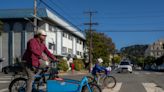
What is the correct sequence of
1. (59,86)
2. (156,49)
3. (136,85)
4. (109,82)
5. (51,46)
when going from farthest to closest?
1. (156,49)
2. (51,46)
3. (136,85)
4. (109,82)
5. (59,86)

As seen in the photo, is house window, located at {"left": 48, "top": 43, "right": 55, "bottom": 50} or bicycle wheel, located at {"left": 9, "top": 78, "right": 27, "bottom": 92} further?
house window, located at {"left": 48, "top": 43, "right": 55, "bottom": 50}

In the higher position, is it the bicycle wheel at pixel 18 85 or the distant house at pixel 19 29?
the distant house at pixel 19 29

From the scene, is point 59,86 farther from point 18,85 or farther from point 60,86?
point 18,85

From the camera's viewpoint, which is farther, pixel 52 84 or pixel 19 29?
pixel 19 29

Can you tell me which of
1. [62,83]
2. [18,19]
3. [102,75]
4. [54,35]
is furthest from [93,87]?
[54,35]

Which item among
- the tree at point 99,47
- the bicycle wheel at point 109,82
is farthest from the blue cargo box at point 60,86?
the tree at point 99,47

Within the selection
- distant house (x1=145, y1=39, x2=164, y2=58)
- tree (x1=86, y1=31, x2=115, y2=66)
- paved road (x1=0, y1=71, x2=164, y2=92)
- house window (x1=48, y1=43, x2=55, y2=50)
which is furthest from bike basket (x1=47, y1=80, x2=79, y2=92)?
distant house (x1=145, y1=39, x2=164, y2=58)

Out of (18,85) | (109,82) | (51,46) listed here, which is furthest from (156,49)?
(18,85)

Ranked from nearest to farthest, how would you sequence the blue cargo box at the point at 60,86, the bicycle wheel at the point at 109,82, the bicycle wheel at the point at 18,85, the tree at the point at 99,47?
the blue cargo box at the point at 60,86 < the bicycle wheel at the point at 18,85 < the bicycle wheel at the point at 109,82 < the tree at the point at 99,47

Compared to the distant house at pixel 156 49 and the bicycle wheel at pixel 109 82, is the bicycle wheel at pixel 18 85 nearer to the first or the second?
the bicycle wheel at pixel 109 82

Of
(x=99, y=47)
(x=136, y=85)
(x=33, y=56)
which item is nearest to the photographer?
(x=33, y=56)

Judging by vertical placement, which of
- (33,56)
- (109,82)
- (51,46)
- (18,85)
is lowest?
(109,82)

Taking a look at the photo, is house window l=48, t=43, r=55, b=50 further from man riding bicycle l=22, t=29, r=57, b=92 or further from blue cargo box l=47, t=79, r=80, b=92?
man riding bicycle l=22, t=29, r=57, b=92

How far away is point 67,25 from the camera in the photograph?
66.6 metres
